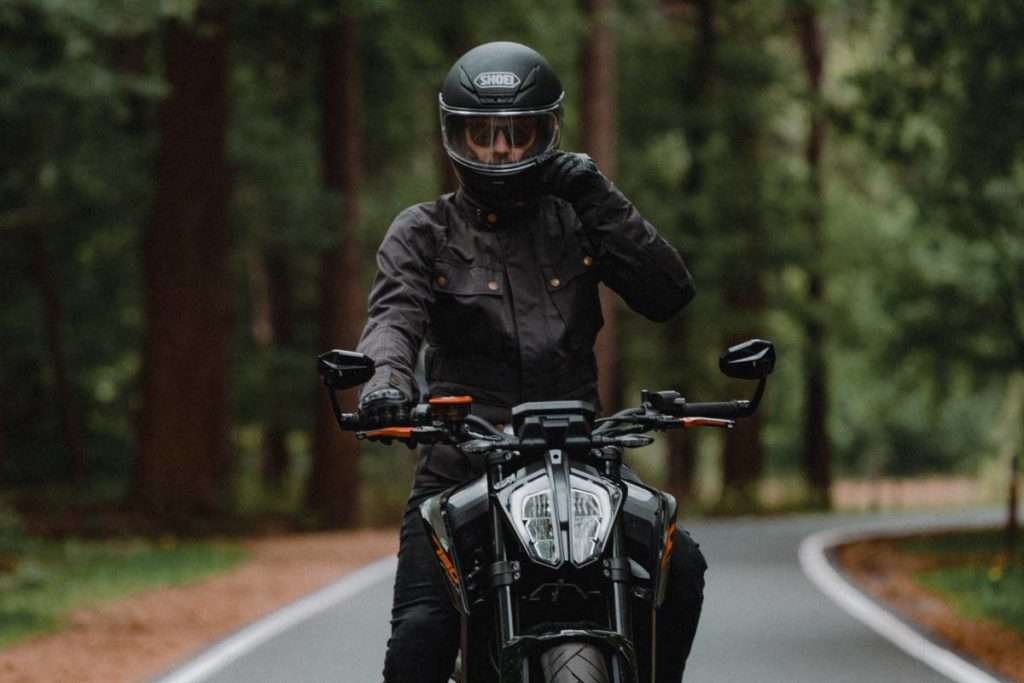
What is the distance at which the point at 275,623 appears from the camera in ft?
43.4

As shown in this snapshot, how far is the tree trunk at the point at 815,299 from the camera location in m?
37.3

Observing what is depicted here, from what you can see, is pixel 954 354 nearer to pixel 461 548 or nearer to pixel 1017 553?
pixel 1017 553

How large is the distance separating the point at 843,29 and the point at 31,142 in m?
16.1

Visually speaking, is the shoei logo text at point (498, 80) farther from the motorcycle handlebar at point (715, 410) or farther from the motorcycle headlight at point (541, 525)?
the motorcycle headlight at point (541, 525)

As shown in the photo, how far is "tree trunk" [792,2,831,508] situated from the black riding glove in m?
27.8

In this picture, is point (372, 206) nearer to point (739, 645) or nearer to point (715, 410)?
point (739, 645)

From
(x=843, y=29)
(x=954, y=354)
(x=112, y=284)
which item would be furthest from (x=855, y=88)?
(x=112, y=284)

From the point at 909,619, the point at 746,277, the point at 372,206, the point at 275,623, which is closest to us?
the point at 275,623

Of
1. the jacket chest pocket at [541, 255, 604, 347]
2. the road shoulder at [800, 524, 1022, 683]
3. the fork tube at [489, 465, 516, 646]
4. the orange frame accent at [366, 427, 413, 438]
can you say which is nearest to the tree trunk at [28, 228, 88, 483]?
the road shoulder at [800, 524, 1022, 683]

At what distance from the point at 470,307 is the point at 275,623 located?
8148 millimetres

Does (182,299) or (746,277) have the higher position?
(182,299)

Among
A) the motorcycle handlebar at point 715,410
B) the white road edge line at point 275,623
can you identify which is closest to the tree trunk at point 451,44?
the white road edge line at point 275,623

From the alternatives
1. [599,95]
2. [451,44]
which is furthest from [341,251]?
[599,95]

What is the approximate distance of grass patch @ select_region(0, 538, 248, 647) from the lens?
13883mm
